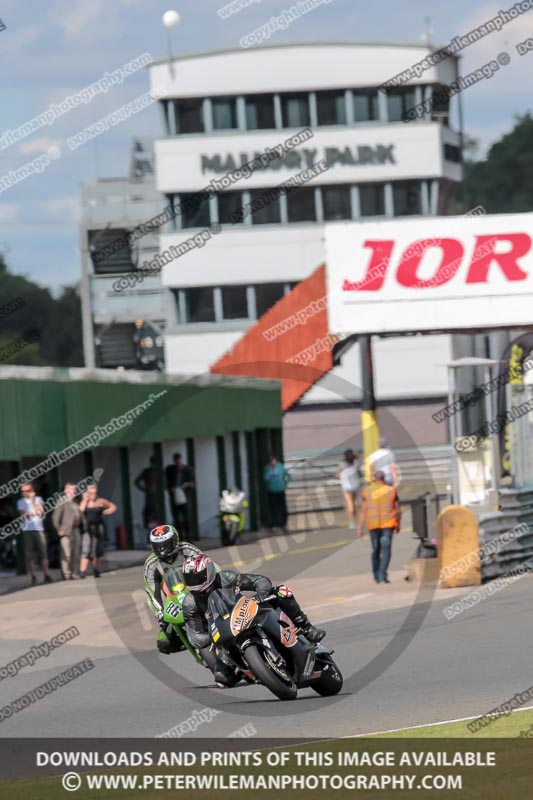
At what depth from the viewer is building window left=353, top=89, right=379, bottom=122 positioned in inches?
2501

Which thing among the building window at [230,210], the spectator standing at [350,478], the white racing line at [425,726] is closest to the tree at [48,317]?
the building window at [230,210]

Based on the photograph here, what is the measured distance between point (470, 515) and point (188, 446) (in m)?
13.3

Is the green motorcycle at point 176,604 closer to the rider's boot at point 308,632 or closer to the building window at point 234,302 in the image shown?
the rider's boot at point 308,632

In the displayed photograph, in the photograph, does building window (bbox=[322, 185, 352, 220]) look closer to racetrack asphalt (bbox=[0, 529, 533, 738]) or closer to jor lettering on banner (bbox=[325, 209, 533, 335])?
jor lettering on banner (bbox=[325, 209, 533, 335])

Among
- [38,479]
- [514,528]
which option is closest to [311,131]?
[38,479]

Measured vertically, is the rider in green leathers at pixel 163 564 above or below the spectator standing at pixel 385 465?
below

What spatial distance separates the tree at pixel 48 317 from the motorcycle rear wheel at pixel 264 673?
85926 mm

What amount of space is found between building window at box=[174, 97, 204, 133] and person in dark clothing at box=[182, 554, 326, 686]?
53.4 m

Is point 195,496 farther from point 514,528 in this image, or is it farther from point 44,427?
point 514,528

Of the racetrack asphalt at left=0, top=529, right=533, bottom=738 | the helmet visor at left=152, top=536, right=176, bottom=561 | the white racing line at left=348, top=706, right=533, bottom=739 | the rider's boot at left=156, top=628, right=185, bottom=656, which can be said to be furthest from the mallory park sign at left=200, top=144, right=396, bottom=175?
the white racing line at left=348, top=706, right=533, bottom=739

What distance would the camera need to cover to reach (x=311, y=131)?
208 feet

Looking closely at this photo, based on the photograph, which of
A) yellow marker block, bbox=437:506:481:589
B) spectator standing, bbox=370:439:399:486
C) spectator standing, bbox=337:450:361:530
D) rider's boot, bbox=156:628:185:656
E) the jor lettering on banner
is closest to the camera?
rider's boot, bbox=156:628:185:656

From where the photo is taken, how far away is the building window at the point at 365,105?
6353 cm

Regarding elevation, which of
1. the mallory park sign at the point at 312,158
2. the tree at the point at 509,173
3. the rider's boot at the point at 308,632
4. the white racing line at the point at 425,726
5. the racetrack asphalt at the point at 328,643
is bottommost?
the racetrack asphalt at the point at 328,643
